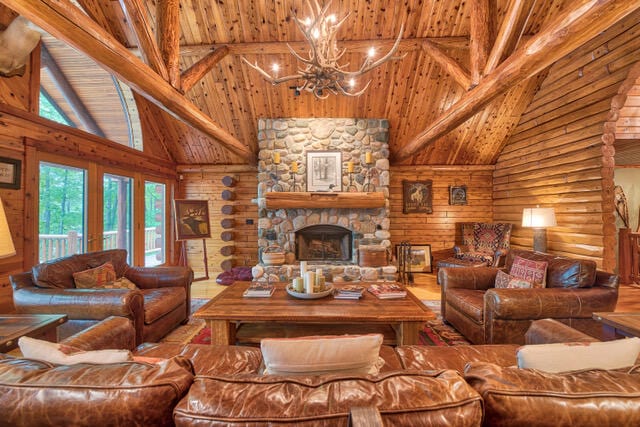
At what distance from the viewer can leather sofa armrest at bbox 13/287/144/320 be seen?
7.64 ft

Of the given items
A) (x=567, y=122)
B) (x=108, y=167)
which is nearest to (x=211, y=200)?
(x=108, y=167)

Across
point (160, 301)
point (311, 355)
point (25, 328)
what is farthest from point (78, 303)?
point (311, 355)

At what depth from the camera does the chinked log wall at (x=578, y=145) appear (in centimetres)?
Result: 364

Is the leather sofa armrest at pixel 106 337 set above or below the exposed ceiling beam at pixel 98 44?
below

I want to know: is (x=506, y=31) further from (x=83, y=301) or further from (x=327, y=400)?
(x=83, y=301)

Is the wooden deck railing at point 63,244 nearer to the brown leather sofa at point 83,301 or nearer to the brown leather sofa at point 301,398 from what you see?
the brown leather sofa at point 83,301

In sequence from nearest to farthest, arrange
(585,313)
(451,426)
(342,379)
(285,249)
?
(451,426) < (342,379) < (585,313) < (285,249)

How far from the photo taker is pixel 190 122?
3.42 metres

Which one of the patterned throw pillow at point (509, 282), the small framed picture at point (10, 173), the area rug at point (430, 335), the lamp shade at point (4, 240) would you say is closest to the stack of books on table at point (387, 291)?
the area rug at point (430, 335)

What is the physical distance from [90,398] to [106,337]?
110cm

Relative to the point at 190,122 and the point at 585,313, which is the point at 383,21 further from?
the point at 585,313

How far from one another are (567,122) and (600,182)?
3.54 ft

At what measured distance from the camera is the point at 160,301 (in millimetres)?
2768

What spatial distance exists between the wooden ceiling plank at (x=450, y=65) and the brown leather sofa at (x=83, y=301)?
4018 millimetres
